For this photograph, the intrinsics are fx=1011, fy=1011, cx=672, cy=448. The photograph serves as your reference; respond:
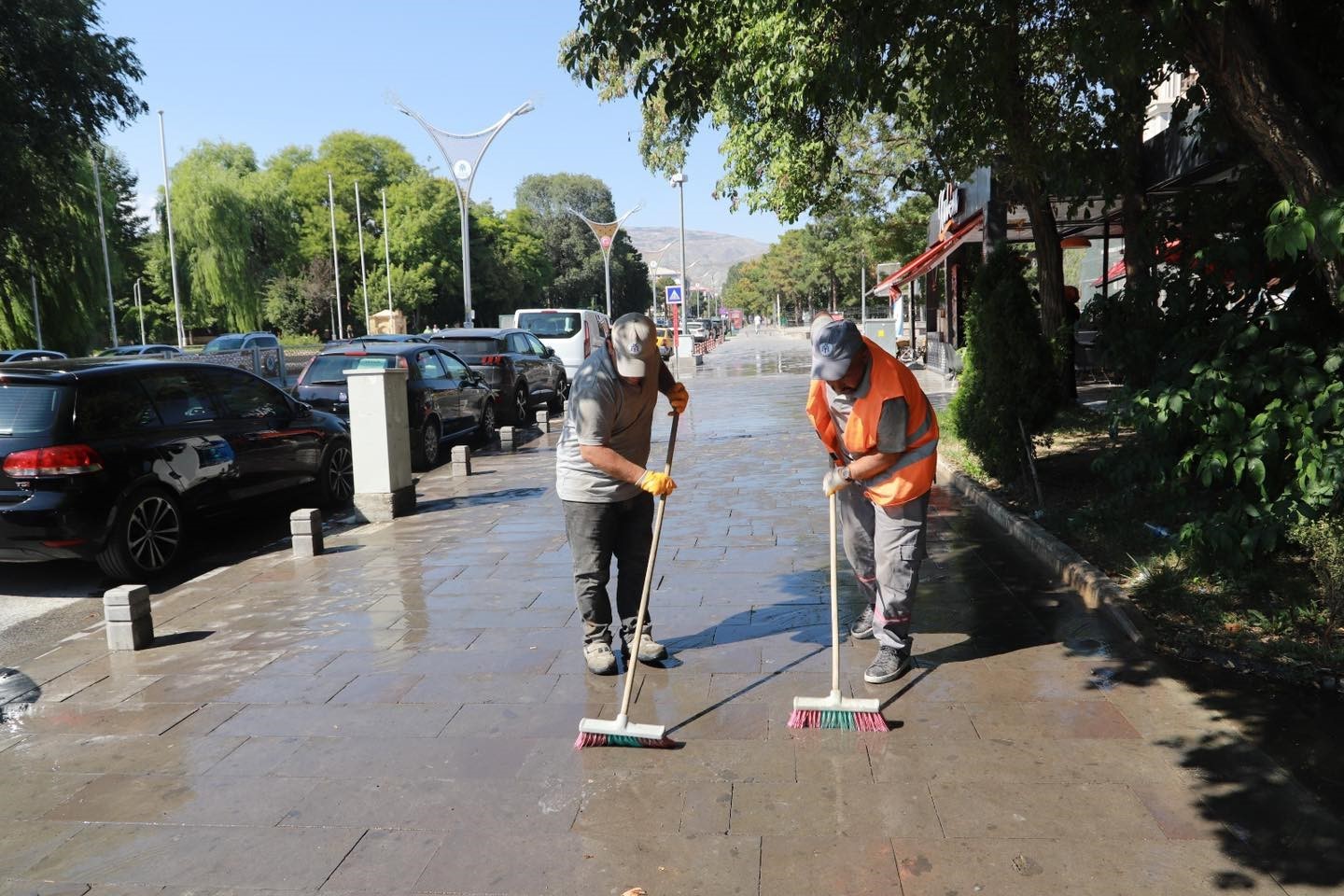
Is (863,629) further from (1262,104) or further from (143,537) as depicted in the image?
(143,537)

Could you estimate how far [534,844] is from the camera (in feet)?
10.9

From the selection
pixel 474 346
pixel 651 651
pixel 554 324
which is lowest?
pixel 651 651

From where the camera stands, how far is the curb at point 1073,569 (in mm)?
5335

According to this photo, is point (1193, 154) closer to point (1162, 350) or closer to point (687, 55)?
point (1162, 350)

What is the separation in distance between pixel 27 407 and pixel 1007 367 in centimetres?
731

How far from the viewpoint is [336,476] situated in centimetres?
994

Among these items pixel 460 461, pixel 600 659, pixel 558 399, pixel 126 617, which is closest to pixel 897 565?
pixel 600 659

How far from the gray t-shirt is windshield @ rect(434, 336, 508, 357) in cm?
1224

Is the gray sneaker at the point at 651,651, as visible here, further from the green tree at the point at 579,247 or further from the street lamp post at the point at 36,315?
the green tree at the point at 579,247

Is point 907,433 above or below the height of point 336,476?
above

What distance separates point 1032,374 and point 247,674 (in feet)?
20.8

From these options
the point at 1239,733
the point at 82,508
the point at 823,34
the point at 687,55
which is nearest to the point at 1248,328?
the point at 1239,733

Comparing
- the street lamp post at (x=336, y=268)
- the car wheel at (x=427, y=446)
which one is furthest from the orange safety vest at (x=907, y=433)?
the street lamp post at (x=336, y=268)

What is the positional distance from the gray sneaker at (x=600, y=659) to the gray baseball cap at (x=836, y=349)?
167 centimetres
